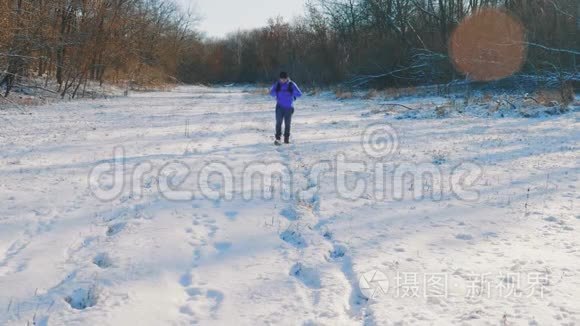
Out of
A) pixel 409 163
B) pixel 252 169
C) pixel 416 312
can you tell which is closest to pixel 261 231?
pixel 416 312

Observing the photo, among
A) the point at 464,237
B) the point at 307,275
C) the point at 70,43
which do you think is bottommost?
the point at 307,275

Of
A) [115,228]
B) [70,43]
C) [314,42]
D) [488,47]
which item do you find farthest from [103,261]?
[314,42]

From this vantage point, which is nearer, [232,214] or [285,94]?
[232,214]

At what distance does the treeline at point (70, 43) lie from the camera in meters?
20.7

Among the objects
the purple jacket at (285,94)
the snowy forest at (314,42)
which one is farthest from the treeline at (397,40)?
the purple jacket at (285,94)

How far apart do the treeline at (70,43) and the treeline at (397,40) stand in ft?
57.5

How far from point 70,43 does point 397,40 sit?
2531 centimetres

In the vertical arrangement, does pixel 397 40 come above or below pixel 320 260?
above

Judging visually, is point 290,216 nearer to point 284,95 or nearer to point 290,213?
point 290,213

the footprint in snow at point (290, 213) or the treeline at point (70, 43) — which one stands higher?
the treeline at point (70, 43)

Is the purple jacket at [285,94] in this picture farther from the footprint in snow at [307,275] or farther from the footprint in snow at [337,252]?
the footprint in snow at [307,275]

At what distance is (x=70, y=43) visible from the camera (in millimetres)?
22719

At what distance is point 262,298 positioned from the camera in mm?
4207

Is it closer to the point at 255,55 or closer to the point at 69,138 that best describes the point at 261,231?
the point at 69,138
